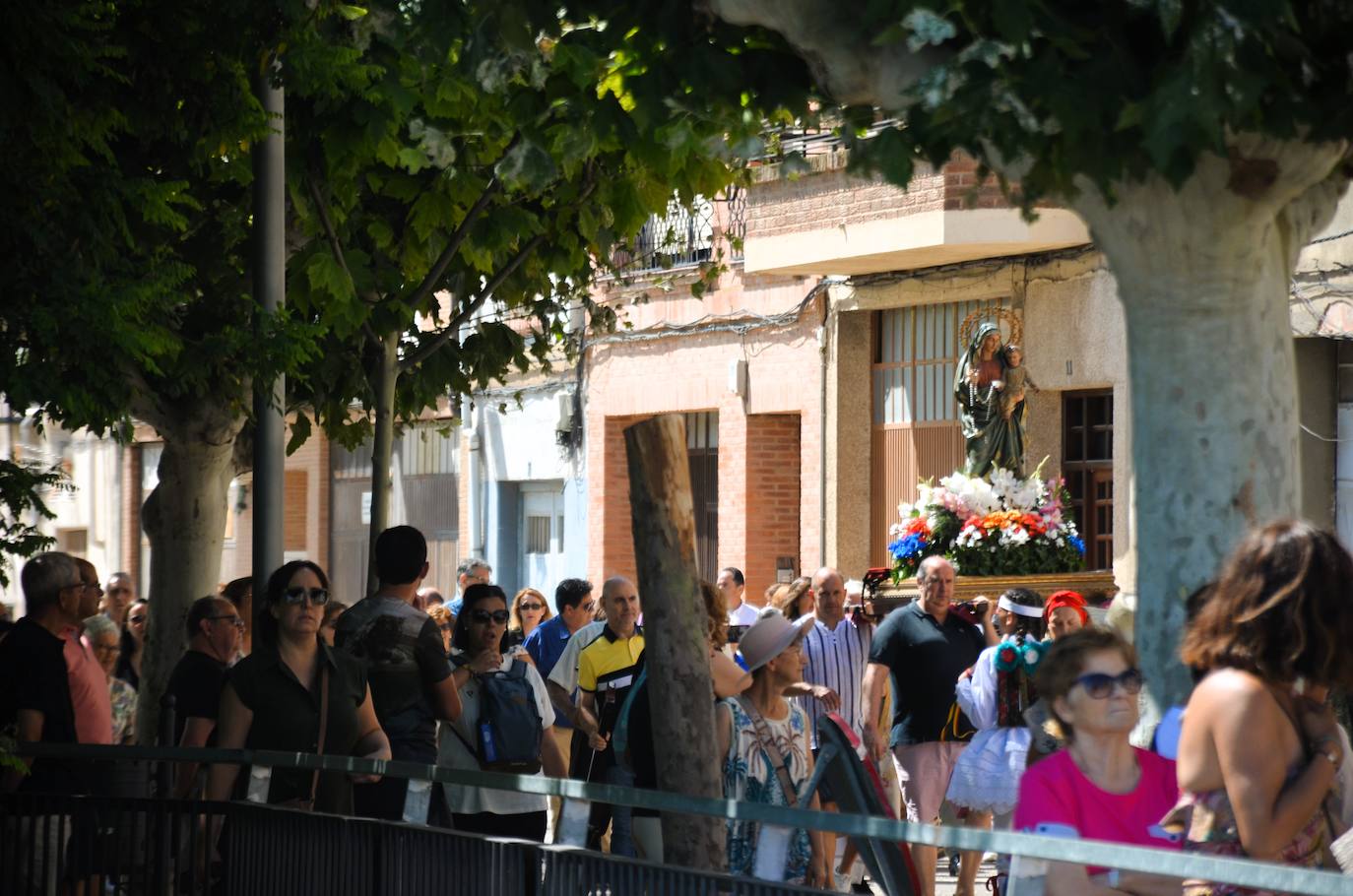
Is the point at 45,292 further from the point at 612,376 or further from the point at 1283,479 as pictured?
the point at 612,376

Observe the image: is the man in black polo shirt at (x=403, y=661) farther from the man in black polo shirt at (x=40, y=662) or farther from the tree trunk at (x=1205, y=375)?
the tree trunk at (x=1205, y=375)

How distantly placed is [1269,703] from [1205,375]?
215 centimetres

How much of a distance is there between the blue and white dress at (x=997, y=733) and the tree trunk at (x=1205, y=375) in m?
3.72

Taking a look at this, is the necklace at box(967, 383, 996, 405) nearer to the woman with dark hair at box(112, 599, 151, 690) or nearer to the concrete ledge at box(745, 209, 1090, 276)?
the concrete ledge at box(745, 209, 1090, 276)

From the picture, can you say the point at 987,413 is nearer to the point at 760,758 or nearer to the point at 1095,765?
the point at 760,758

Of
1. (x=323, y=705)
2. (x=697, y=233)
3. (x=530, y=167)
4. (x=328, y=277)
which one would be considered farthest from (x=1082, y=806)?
(x=697, y=233)

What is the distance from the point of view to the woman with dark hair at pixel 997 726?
411 inches

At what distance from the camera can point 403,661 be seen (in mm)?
8523

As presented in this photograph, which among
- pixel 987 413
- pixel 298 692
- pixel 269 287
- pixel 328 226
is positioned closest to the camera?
pixel 298 692

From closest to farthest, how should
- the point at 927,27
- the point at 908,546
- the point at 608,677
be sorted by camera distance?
the point at 927,27, the point at 608,677, the point at 908,546

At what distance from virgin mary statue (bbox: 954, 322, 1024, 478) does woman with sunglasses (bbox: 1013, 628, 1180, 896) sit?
13.1 metres

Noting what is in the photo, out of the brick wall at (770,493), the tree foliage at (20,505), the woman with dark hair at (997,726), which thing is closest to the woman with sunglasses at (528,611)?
the woman with dark hair at (997,726)

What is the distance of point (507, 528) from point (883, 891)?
2415cm

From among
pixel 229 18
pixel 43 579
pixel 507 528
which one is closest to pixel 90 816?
pixel 43 579
